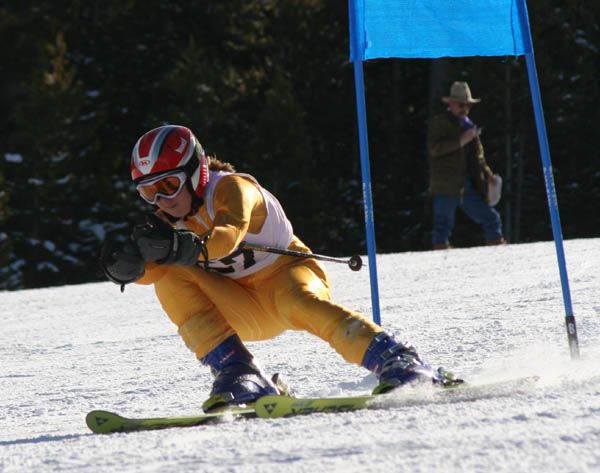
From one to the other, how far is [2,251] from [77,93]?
3.49m

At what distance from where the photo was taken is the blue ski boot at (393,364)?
11.9 feet

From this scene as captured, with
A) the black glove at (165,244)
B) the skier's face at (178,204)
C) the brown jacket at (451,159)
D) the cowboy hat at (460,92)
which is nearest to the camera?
the black glove at (165,244)

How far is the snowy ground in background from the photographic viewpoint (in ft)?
9.39

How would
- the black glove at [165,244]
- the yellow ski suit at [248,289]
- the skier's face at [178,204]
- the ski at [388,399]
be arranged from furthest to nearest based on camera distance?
1. the skier's face at [178,204]
2. the yellow ski suit at [248,289]
3. the ski at [388,399]
4. the black glove at [165,244]

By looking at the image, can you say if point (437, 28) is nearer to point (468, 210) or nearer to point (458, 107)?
point (458, 107)

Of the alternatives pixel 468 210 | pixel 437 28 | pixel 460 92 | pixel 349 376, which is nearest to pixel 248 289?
pixel 349 376

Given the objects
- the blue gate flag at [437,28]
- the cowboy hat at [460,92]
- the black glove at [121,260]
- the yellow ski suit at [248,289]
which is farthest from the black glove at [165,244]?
the cowboy hat at [460,92]

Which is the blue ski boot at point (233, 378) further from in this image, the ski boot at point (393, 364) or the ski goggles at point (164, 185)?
the ski goggles at point (164, 185)

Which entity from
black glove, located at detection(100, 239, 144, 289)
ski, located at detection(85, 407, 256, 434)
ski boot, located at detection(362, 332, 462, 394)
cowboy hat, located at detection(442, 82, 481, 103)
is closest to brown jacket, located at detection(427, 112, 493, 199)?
cowboy hat, located at detection(442, 82, 481, 103)

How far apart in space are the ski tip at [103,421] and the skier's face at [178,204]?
0.78 m

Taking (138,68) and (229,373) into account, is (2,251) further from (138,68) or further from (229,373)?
(229,373)

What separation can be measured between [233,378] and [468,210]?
7051mm

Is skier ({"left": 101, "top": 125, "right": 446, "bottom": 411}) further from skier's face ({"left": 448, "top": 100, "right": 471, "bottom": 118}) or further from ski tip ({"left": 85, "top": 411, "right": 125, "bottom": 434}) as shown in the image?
skier's face ({"left": 448, "top": 100, "right": 471, "bottom": 118})

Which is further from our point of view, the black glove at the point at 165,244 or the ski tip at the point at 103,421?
the ski tip at the point at 103,421
